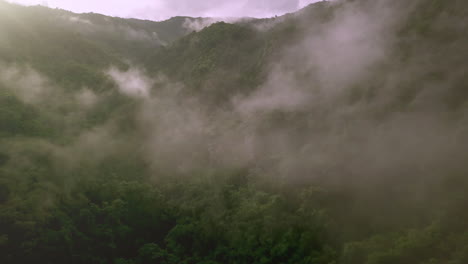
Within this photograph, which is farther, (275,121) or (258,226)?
(275,121)

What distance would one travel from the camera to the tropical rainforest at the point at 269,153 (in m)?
13.0

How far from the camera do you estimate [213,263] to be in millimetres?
14336

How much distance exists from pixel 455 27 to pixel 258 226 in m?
14.8

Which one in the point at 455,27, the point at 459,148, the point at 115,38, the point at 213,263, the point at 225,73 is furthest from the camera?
the point at 115,38

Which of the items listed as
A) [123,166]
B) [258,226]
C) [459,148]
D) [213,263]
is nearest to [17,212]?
[123,166]

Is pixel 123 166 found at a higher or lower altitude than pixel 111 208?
higher

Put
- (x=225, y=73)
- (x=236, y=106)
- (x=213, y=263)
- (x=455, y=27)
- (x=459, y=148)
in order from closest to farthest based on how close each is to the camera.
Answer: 1. (x=459, y=148)
2. (x=213, y=263)
3. (x=455, y=27)
4. (x=236, y=106)
5. (x=225, y=73)

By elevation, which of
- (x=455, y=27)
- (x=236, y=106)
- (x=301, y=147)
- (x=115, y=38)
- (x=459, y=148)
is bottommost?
(x=459, y=148)

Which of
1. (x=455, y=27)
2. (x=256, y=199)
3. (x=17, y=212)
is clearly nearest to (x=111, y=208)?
(x=17, y=212)

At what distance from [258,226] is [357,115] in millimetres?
8482

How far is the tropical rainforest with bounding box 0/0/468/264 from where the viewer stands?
1297 cm

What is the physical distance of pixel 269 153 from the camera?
65.2ft

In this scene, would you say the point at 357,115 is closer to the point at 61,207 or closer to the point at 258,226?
the point at 258,226

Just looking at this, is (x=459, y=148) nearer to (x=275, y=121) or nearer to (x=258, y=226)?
(x=258, y=226)
